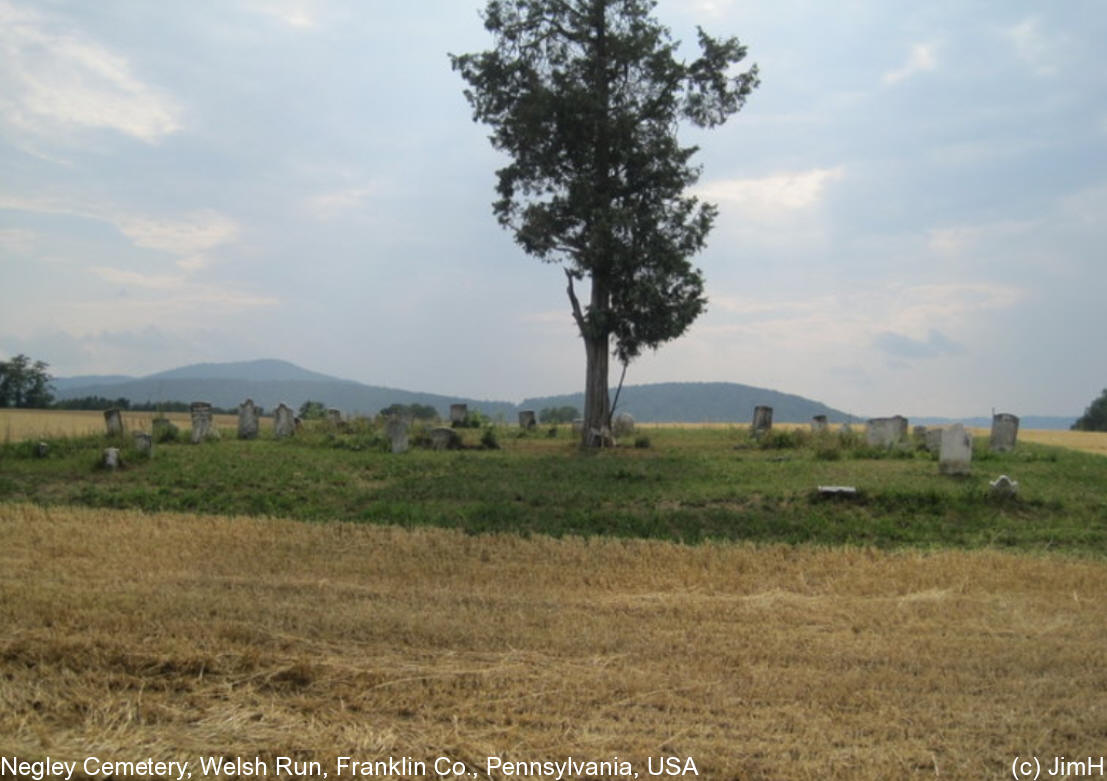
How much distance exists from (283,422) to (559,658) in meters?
18.8

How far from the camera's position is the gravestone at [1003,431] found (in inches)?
819

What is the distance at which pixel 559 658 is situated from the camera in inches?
269

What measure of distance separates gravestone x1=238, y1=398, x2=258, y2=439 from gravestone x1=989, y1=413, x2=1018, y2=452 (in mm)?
17657

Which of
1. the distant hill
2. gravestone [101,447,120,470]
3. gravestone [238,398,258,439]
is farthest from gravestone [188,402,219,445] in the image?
the distant hill

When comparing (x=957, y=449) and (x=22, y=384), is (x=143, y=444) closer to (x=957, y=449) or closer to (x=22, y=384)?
(x=957, y=449)

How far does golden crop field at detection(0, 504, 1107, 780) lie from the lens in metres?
5.34

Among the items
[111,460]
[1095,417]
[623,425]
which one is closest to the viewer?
[111,460]

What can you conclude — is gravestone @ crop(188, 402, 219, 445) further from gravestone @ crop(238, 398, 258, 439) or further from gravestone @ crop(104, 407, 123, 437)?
gravestone @ crop(238, 398, 258, 439)

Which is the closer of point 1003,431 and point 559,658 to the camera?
A: point 559,658

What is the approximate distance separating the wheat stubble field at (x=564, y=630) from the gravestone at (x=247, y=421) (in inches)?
340

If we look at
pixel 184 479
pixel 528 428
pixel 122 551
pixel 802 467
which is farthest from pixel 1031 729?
pixel 528 428

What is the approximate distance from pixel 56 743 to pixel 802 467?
1412 cm

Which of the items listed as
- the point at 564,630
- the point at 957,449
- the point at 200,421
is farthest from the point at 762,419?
the point at 564,630

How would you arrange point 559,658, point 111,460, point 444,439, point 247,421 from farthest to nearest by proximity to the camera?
point 247,421 → point 444,439 → point 111,460 → point 559,658
